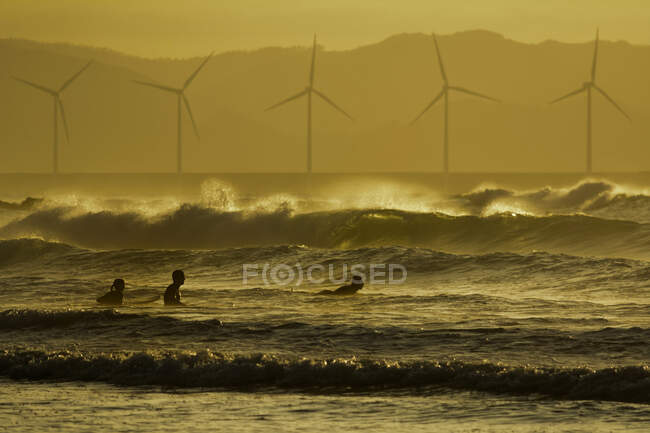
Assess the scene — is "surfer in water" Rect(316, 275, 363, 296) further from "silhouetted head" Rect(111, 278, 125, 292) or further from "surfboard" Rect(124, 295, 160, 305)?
"silhouetted head" Rect(111, 278, 125, 292)

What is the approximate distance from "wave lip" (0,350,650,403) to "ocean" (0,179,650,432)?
0.03 metres

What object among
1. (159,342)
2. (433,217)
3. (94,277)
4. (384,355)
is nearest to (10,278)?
(94,277)

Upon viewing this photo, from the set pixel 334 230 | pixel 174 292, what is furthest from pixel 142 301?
pixel 334 230

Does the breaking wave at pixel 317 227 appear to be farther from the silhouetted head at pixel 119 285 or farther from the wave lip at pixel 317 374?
the wave lip at pixel 317 374

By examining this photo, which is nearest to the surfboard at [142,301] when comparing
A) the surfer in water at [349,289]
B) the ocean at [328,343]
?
the ocean at [328,343]

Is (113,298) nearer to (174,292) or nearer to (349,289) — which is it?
(174,292)

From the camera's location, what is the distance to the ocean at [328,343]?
1497 centimetres

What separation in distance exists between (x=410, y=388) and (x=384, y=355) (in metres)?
1.90

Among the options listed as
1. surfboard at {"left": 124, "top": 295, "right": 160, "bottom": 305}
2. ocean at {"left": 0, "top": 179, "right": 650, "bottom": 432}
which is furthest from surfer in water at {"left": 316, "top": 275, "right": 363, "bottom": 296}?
surfboard at {"left": 124, "top": 295, "right": 160, "bottom": 305}

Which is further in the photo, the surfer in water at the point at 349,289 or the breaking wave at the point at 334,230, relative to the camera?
the breaking wave at the point at 334,230

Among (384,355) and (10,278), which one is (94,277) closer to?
(10,278)

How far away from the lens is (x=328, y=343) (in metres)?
19.5

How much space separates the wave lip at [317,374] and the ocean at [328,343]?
3cm

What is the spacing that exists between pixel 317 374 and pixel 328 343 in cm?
234
